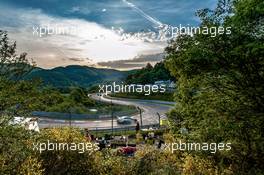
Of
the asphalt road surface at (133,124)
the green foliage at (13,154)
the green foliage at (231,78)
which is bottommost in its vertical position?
the asphalt road surface at (133,124)

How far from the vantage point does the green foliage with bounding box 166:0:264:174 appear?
20.2m

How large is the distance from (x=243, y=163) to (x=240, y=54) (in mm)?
6179

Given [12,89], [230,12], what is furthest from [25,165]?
[230,12]

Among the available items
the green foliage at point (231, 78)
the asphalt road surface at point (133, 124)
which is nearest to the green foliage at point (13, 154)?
the green foliage at point (231, 78)

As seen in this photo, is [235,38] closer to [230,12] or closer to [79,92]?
[230,12]

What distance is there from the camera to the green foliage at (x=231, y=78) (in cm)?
2023

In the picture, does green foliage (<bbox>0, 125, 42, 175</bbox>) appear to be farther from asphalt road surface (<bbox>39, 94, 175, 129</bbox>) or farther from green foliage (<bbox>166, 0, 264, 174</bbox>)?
asphalt road surface (<bbox>39, 94, 175, 129</bbox>)

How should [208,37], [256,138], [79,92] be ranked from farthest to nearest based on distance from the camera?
[79,92], [256,138], [208,37]

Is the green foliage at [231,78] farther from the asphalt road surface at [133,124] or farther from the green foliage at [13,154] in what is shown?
the asphalt road surface at [133,124]

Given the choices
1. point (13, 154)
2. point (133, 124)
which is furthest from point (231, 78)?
point (133, 124)

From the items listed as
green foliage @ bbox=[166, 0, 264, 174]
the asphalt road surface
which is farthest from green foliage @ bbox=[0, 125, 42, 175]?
the asphalt road surface

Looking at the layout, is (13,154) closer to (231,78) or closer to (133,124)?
(231,78)

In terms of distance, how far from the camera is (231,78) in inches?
865

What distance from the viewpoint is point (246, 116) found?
22016 millimetres
